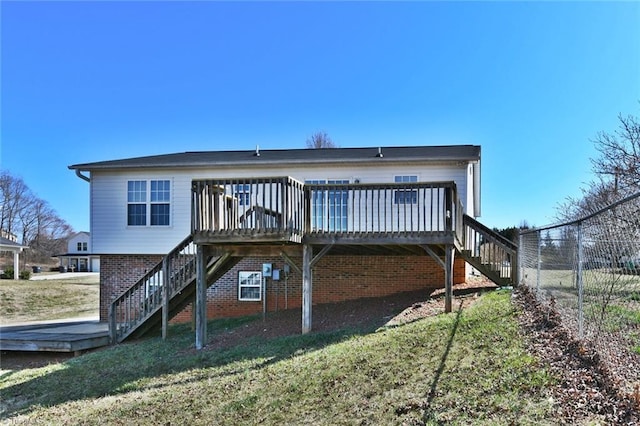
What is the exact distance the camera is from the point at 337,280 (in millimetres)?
13641

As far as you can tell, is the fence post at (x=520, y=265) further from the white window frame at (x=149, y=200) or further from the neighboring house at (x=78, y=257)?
the neighboring house at (x=78, y=257)

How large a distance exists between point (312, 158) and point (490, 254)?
5.69m

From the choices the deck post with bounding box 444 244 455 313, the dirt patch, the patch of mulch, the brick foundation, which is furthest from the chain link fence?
the brick foundation

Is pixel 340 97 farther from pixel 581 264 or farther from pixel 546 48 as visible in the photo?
pixel 581 264

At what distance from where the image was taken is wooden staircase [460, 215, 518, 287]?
11500 mm

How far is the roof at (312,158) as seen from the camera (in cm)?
1311

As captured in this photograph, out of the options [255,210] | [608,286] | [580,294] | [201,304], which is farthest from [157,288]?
[608,286]

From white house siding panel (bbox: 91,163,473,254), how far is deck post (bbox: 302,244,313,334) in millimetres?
4345

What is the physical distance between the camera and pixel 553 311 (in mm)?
6727

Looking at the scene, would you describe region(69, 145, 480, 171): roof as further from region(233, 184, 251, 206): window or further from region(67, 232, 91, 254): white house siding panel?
region(67, 232, 91, 254): white house siding panel

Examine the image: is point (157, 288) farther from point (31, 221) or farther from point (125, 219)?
point (31, 221)

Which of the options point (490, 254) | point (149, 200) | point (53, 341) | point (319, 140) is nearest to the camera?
point (53, 341)

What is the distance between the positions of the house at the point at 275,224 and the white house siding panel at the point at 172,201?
0.10ft

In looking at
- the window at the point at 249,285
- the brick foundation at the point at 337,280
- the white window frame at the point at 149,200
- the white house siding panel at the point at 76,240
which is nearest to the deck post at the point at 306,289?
the brick foundation at the point at 337,280
